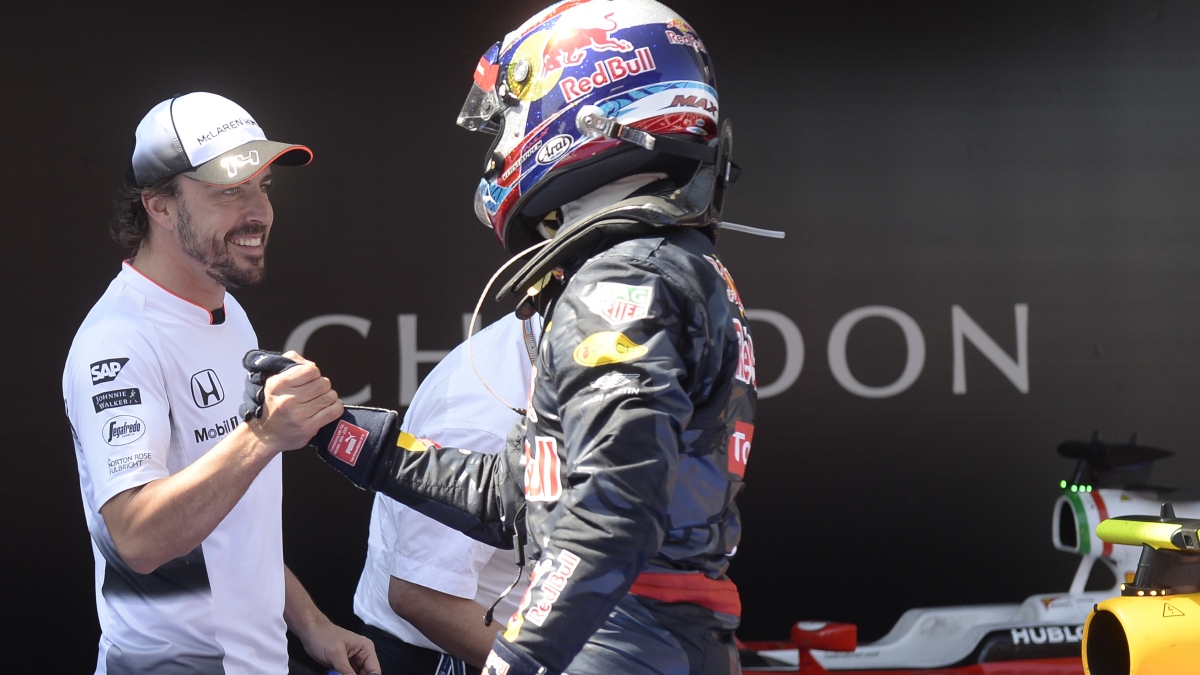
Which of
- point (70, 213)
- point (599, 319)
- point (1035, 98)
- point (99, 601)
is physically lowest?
point (99, 601)

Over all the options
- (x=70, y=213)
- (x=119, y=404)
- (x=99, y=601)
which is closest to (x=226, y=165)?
(x=119, y=404)

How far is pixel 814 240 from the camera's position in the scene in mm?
3297

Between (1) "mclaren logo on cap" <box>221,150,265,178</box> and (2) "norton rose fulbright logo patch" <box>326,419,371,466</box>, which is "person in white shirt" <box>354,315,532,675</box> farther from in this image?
(1) "mclaren logo on cap" <box>221,150,265,178</box>

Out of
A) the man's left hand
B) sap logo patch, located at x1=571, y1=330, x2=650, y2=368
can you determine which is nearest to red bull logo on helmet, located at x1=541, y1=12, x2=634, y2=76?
sap logo patch, located at x1=571, y1=330, x2=650, y2=368

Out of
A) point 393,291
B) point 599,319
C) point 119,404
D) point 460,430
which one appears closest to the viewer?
point 599,319

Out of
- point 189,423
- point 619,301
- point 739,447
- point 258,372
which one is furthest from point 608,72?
point 189,423

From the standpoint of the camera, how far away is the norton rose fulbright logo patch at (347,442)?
58.3 inches

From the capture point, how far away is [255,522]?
71.9 inches

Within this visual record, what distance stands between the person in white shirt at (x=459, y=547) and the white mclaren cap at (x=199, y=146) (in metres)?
0.50

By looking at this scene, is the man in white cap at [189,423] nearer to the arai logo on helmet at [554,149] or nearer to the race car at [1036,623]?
the arai logo on helmet at [554,149]

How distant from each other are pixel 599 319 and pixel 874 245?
7.57 ft

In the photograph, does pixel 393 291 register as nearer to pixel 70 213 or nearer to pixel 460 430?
pixel 70 213

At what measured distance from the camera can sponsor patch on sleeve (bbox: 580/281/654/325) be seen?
1189 millimetres

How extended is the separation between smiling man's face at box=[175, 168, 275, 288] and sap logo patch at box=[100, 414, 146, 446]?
0.32m
